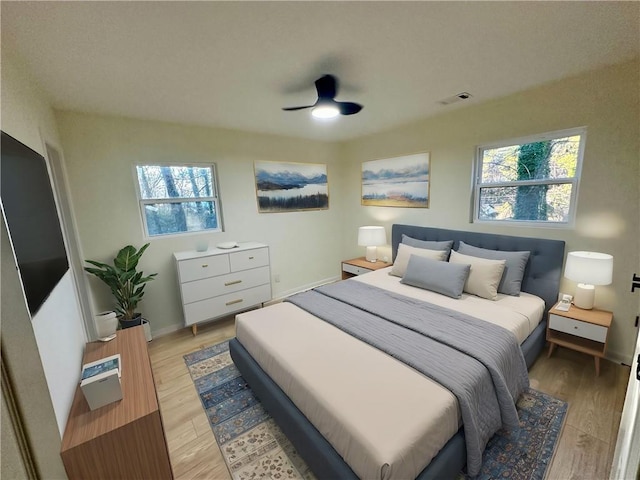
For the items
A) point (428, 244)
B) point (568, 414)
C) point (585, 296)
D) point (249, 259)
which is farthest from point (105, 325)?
point (585, 296)

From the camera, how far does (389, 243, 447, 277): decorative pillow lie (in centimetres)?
290

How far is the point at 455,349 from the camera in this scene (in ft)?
5.49

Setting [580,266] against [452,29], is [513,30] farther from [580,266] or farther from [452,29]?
[580,266]

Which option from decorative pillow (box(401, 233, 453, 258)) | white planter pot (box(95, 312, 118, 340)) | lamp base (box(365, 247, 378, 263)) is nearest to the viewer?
white planter pot (box(95, 312, 118, 340))

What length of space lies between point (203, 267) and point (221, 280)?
26cm

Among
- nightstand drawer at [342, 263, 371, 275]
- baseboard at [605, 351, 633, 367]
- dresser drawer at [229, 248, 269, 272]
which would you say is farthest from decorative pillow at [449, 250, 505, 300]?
dresser drawer at [229, 248, 269, 272]

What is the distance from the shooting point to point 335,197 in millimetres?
4504

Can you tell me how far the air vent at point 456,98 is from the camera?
245 cm

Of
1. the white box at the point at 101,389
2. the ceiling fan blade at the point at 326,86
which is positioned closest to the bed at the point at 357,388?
the white box at the point at 101,389

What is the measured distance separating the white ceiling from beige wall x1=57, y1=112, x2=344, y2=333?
1.13 feet

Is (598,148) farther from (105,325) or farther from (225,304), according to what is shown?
(105,325)

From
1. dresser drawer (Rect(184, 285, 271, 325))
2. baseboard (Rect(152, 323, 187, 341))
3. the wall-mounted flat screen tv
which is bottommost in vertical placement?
baseboard (Rect(152, 323, 187, 341))

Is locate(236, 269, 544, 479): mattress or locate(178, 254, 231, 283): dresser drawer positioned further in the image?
locate(178, 254, 231, 283): dresser drawer

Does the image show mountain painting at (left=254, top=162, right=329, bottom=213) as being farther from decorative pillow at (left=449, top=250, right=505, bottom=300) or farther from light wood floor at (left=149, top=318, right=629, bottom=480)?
decorative pillow at (left=449, top=250, right=505, bottom=300)
